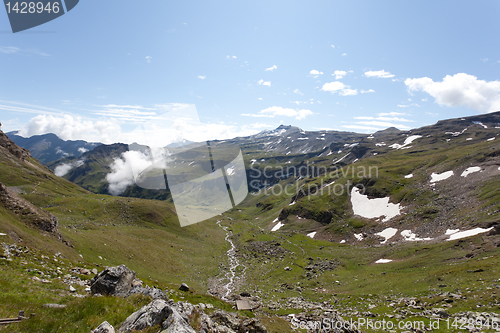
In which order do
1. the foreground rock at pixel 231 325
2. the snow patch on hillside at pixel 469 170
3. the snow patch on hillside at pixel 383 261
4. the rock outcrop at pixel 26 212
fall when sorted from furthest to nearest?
1. the snow patch on hillside at pixel 469 170
2. the snow patch on hillside at pixel 383 261
3. the rock outcrop at pixel 26 212
4. the foreground rock at pixel 231 325

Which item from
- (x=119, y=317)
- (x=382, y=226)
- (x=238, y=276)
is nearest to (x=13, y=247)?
(x=119, y=317)

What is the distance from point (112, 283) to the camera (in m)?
17.1

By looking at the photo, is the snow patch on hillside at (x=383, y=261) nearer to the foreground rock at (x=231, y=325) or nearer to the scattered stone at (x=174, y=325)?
the foreground rock at (x=231, y=325)

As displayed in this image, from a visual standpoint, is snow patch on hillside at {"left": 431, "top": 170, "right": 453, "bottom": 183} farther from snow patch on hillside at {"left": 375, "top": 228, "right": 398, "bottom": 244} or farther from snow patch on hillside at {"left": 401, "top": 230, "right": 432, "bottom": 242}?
snow patch on hillside at {"left": 401, "top": 230, "right": 432, "bottom": 242}

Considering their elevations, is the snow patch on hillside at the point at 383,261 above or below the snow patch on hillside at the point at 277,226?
above

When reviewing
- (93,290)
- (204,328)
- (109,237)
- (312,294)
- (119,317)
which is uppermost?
(119,317)

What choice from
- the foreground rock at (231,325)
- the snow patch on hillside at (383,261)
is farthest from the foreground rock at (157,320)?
the snow patch on hillside at (383,261)

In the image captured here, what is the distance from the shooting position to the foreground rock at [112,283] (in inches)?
653

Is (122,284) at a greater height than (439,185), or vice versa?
(122,284)

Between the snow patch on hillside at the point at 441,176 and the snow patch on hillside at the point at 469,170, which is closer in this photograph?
the snow patch on hillside at the point at 469,170

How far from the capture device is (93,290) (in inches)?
654

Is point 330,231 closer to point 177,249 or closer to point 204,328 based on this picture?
point 177,249

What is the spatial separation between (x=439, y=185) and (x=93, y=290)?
131702mm

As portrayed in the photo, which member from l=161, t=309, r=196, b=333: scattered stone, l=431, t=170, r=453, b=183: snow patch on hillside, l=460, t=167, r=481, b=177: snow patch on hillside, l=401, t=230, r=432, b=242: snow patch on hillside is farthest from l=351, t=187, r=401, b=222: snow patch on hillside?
l=161, t=309, r=196, b=333: scattered stone
